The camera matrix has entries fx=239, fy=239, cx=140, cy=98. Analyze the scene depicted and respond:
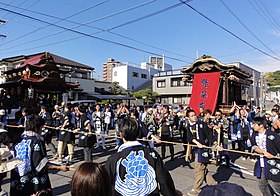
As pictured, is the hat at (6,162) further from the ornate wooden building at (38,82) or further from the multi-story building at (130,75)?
the multi-story building at (130,75)

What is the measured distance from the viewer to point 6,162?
2.85 m

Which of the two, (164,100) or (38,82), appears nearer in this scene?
(38,82)

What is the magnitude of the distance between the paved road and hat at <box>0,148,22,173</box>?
251 cm

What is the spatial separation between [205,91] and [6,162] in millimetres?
11318

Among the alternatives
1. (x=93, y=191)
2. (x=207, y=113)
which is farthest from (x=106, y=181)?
(x=207, y=113)

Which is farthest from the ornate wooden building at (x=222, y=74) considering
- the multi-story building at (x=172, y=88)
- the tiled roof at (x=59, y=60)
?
Result: the multi-story building at (x=172, y=88)

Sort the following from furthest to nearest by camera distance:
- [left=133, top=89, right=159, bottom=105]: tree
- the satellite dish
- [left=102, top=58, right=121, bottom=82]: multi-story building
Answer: [left=102, top=58, right=121, bottom=82]: multi-story building < [left=133, top=89, right=159, bottom=105]: tree < the satellite dish

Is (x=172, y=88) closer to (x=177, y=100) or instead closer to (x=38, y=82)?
(x=177, y=100)

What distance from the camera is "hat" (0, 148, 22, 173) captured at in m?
2.81

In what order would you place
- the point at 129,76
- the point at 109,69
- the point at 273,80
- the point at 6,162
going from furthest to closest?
1. the point at 109,69
2. the point at 273,80
3. the point at 129,76
4. the point at 6,162

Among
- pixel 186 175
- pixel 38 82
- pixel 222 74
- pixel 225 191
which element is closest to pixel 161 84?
pixel 38 82

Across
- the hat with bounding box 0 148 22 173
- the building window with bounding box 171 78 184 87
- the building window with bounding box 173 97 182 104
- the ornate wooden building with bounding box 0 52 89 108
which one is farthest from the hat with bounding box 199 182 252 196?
the building window with bounding box 173 97 182 104

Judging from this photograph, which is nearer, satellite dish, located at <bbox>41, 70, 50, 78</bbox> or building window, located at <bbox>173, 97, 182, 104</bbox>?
satellite dish, located at <bbox>41, 70, 50, 78</bbox>

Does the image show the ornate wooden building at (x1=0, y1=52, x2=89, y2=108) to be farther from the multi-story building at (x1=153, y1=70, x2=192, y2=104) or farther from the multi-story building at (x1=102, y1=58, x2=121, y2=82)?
the multi-story building at (x1=102, y1=58, x2=121, y2=82)
